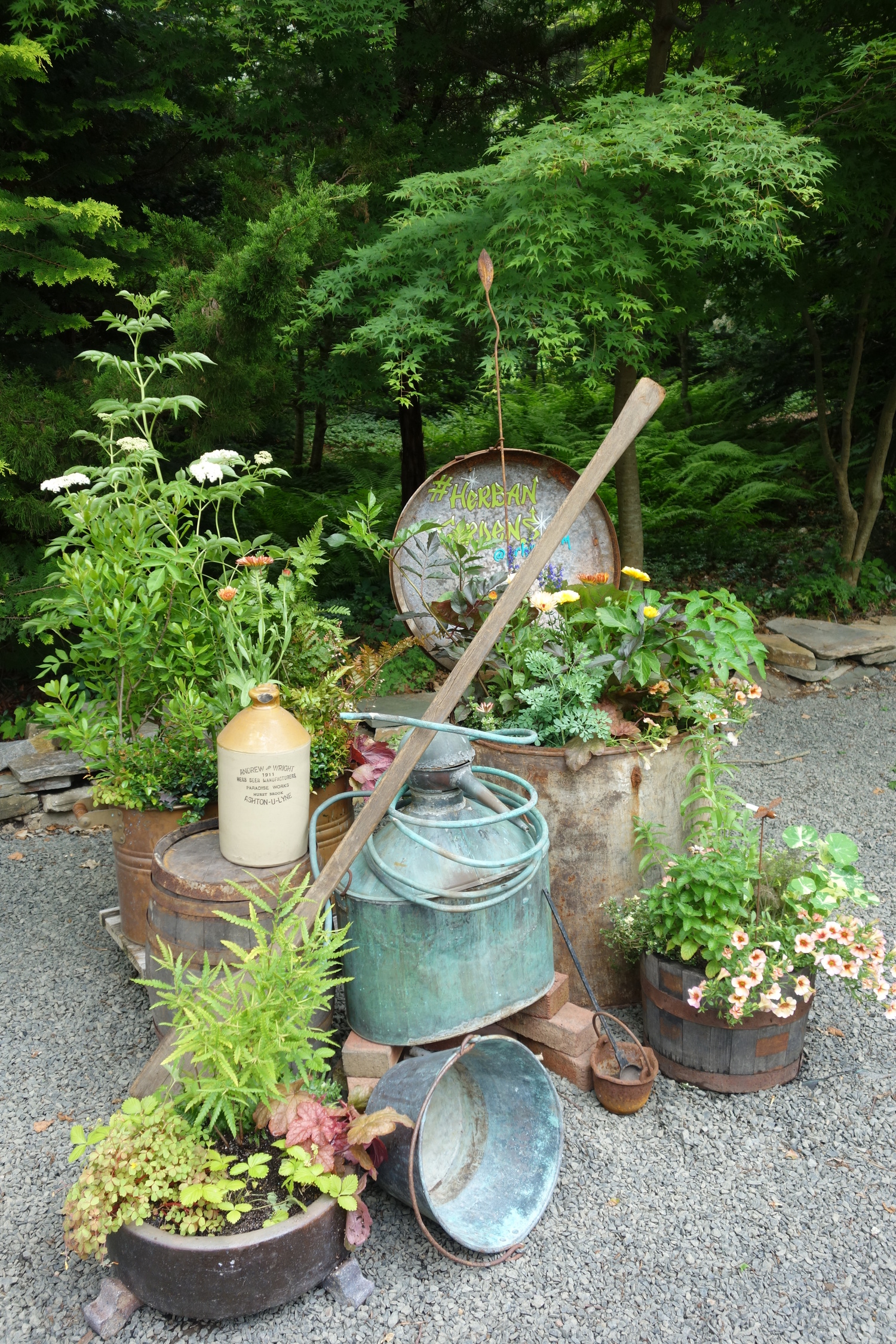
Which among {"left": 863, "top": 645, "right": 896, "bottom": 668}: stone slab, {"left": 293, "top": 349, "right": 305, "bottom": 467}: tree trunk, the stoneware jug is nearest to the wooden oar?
the stoneware jug

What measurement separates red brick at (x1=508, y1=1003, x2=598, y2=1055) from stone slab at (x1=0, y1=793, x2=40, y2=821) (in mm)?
3157

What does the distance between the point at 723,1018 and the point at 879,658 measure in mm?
4523

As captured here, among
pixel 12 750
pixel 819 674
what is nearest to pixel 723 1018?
pixel 12 750

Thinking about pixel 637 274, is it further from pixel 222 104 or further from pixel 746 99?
pixel 222 104

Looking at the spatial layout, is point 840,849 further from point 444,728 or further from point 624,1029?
point 444,728

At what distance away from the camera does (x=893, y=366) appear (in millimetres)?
7539

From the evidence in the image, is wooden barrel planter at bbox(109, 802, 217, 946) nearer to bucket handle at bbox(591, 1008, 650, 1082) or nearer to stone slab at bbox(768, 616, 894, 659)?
bucket handle at bbox(591, 1008, 650, 1082)

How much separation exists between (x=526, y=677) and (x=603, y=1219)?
1.51 m

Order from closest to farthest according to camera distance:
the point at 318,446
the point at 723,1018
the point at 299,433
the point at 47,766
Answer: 1. the point at 723,1018
2. the point at 47,766
3. the point at 318,446
4. the point at 299,433

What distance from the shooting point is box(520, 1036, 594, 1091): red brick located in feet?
8.27

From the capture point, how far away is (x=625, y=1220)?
211cm

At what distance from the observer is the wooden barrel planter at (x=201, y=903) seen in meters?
2.29

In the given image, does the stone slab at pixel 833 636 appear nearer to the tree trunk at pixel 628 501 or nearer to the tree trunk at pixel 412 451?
the tree trunk at pixel 628 501

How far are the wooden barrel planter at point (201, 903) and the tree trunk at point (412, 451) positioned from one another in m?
4.68
